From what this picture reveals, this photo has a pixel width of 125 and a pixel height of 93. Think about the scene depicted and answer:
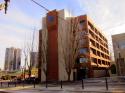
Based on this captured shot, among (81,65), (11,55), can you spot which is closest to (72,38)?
Result: (81,65)

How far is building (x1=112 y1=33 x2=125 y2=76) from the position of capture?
3108cm

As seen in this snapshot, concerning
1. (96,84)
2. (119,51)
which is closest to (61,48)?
(119,51)

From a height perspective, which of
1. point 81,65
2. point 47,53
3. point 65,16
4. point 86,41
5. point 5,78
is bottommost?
point 5,78

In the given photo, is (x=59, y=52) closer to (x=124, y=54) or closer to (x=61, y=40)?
(x=61, y=40)

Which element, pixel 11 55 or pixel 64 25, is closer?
pixel 64 25

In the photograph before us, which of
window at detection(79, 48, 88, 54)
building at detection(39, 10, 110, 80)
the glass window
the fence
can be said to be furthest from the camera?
window at detection(79, 48, 88, 54)

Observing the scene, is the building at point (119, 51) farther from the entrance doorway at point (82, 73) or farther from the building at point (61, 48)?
the entrance doorway at point (82, 73)

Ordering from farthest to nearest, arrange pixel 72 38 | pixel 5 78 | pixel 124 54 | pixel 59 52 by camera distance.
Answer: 1. pixel 5 78
2. pixel 59 52
3. pixel 72 38
4. pixel 124 54

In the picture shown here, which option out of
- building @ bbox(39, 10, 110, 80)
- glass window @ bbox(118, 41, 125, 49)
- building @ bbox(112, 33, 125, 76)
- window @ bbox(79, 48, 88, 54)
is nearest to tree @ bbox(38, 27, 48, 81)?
building @ bbox(39, 10, 110, 80)

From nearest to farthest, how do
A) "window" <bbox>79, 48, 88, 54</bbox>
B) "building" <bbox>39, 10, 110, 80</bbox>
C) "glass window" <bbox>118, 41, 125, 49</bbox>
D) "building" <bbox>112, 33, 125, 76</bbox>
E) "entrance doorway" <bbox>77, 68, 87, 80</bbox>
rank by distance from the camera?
"building" <bbox>112, 33, 125, 76</bbox>
"glass window" <bbox>118, 41, 125, 49</bbox>
"building" <bbox>39, 10, 110, 80</bbox>
"entrance doorway" <bbox>77, 68, 87, 80</bbox>
"window" <bbox>79, 48, 88, 54</bbox>

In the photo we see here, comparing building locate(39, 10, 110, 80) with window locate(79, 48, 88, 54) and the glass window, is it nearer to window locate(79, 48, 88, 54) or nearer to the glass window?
window locate(79, 48, 88, 54)

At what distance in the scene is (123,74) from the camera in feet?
103

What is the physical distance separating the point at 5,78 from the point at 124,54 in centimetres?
4540

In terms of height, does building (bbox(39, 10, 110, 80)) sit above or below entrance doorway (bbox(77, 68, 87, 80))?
above
